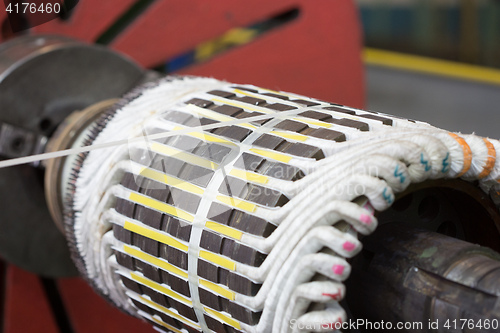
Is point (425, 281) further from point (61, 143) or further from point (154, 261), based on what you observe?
point (61, 143)

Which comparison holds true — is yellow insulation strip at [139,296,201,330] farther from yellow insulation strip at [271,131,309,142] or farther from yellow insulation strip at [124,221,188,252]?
→ yellow insulation strip at [271,131,309,142]

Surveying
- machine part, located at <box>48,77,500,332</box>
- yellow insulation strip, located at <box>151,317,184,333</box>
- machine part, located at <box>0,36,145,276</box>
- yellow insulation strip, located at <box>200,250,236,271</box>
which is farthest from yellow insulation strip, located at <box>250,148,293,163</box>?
machine part, located at <box>0,36,145,276</box>

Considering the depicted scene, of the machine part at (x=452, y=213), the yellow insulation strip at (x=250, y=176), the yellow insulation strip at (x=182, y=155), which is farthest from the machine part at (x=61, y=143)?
the machine part at (x=452, y=213)

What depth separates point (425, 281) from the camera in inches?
23.0

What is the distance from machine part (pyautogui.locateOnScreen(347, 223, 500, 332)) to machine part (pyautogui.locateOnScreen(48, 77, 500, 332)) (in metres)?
0.07

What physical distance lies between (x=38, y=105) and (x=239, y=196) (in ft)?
1.52

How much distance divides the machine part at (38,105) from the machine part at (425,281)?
520mm

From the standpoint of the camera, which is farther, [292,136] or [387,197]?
[292,136]

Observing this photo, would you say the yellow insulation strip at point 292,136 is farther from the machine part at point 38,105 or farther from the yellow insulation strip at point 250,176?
the machine part at point 38,105

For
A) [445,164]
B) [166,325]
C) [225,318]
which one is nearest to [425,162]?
[445,164]

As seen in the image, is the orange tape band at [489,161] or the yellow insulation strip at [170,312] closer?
the orange tape band at [489,161]

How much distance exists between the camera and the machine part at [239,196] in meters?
0.56

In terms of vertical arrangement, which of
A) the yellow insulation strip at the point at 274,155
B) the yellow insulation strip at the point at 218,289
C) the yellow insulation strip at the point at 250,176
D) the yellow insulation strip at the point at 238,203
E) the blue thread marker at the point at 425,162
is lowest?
the yellow insulation strip at the point at 218,289

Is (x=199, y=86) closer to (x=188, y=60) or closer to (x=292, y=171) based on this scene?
(x=292, y=171)
